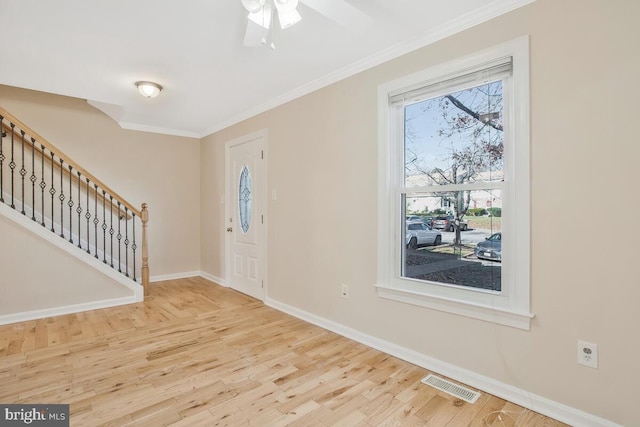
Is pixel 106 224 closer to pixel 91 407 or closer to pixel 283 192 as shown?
pixel 283 192

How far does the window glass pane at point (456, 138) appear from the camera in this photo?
215 centimetres

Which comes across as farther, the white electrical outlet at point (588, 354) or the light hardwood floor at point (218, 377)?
the light hardwood floor at point (218, 377)

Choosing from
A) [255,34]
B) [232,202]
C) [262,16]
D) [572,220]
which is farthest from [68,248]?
[572,220]

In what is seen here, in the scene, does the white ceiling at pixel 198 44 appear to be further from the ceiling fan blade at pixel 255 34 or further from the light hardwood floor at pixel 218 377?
the light hardwood floor at pixel 218 377

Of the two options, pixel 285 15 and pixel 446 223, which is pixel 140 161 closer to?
pixel 285 15

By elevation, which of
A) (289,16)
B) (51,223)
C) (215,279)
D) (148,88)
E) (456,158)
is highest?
(148,88)

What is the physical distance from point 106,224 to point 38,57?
2.58 meters

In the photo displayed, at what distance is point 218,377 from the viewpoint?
2.27 meters

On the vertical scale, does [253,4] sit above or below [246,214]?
above

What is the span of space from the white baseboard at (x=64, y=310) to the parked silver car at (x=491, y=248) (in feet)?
12.9

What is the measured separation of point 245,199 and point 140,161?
1927mm

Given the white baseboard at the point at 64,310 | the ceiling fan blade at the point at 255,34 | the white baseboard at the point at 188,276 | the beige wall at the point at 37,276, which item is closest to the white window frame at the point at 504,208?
the ceiling fan blade at the point at 255,34

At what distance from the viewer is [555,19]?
1834 mm

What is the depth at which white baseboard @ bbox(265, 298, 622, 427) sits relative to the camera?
5.78 ft
